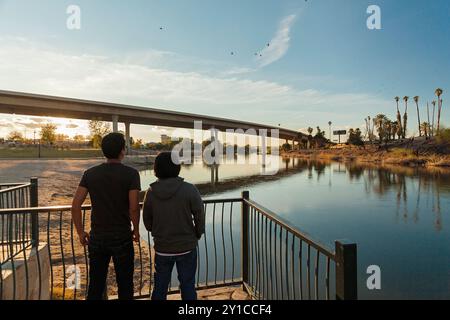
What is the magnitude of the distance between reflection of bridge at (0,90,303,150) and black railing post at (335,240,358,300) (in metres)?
50.9

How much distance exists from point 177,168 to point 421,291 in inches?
303

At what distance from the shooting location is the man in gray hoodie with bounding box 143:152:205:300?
9.75 feet

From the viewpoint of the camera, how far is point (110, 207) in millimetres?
3027

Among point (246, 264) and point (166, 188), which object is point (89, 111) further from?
point (166, 188)

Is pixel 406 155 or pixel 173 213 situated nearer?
pixel 173 213

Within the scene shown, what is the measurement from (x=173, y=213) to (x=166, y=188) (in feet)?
0.91

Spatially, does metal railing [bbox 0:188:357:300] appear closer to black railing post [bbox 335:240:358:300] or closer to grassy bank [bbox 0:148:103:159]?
black railing post [bbox 335:240:358:300]

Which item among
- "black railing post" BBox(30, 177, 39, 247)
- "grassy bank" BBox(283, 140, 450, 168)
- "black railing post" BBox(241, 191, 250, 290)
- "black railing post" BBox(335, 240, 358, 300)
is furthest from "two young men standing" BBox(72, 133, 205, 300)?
"grassy bank" BBox(283, 140, 450, 168)

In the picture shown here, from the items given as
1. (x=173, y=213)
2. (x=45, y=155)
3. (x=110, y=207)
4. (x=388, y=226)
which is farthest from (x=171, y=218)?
(x=45, y=155)

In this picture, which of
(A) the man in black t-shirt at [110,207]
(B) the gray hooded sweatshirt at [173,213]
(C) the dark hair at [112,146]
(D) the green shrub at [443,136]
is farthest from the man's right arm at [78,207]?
(D) the green shrub at [443,136]

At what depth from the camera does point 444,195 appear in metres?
21.7
